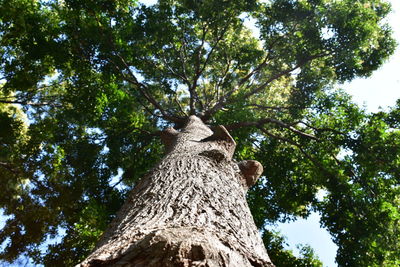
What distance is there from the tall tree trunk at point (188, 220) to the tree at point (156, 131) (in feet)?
10.6

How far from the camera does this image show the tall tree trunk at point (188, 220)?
1.44 meters

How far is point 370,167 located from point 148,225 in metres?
6.58

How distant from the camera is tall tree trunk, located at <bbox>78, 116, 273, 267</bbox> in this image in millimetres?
1442

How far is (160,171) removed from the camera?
328cm

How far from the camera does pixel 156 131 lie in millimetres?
8539

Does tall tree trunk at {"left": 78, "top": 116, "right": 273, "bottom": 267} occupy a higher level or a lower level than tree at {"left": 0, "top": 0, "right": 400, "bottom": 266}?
lower

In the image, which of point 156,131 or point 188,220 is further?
point 156,131

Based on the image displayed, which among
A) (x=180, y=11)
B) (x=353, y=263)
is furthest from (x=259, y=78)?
(x=353, y=263)

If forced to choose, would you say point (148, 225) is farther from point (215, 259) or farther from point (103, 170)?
point (103, 170)

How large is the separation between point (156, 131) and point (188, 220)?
6.70 meters

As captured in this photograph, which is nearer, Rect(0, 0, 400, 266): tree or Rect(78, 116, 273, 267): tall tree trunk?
Rect(78, 116, 273, 267): tall tree trunk

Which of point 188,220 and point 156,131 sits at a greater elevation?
point 156,131

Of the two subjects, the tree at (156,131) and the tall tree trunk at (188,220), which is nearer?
the tall tree trunk at (188,220)

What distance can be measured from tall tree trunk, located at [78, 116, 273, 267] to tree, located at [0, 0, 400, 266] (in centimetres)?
323
